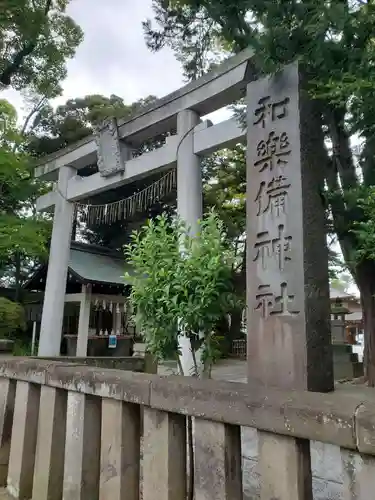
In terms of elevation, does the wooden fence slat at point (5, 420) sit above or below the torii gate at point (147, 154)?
below

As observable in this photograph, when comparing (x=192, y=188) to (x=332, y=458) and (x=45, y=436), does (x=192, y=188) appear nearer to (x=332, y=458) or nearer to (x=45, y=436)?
(x=332, y=458)

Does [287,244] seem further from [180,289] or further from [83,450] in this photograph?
[83,450]

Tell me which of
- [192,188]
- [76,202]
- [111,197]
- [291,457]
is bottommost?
[291,457]

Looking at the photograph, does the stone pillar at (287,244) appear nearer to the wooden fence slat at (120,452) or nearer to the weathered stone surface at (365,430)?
the wooden fence slat at (120,452)

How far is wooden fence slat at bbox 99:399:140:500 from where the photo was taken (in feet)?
5.98

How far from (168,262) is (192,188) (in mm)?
4170

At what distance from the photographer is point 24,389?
2484 millimetres

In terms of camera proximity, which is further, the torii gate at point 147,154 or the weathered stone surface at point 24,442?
the torii gate at point 147,154

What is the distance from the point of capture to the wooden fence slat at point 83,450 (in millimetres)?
1969

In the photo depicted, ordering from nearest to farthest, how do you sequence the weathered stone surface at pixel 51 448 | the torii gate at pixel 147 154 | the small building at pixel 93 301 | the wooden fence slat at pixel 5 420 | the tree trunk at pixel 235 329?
the weathered stone surface at pixel 51 448
the wooden fence slat at pixel 5 420
the torii gate at pixel 147 154
the small building at pixel 93 301
the tree trunk at pixel 235 329

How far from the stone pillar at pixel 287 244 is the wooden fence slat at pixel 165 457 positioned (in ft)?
6.34

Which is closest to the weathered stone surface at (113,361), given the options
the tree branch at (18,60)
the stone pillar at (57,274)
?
the stone pillar at (57,274)

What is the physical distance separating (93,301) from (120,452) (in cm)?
1234

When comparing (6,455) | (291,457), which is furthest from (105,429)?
(6,455)
